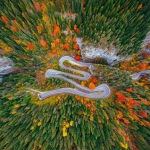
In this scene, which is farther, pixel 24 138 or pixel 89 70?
pixel 89 70

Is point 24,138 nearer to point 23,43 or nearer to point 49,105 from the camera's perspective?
point 49,105

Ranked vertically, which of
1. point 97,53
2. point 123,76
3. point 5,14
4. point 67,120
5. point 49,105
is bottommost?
point 67,120

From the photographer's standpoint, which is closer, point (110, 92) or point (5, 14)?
point (5, 14)

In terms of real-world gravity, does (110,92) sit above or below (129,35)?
below

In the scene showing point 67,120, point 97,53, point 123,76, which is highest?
point 97,53

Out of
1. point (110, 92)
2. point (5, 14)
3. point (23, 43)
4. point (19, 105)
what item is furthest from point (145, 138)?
point (5, 14)

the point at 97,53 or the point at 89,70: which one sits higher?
the point at 97,53

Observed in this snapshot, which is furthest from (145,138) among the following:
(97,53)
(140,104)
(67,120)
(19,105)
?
(19,105)

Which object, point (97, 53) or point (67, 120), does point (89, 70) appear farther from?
point (67, 120)
